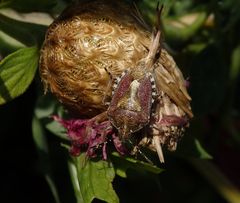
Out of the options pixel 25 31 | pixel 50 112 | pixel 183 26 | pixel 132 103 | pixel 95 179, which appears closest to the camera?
pixel 132 103

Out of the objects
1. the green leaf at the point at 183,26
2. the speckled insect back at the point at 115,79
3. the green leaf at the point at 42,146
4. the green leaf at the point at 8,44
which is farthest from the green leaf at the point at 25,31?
the green leaf at the point at 183,26

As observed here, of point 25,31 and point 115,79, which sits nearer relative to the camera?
point 115,79

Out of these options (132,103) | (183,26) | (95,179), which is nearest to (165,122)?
(132,103)

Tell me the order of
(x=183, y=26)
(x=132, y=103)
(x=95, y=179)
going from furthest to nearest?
(x=183, y=26), (x=95, y=179), (x=132, y=103)

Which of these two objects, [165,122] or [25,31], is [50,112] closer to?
[25,31]

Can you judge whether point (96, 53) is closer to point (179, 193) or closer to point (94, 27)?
point (94, 27)
